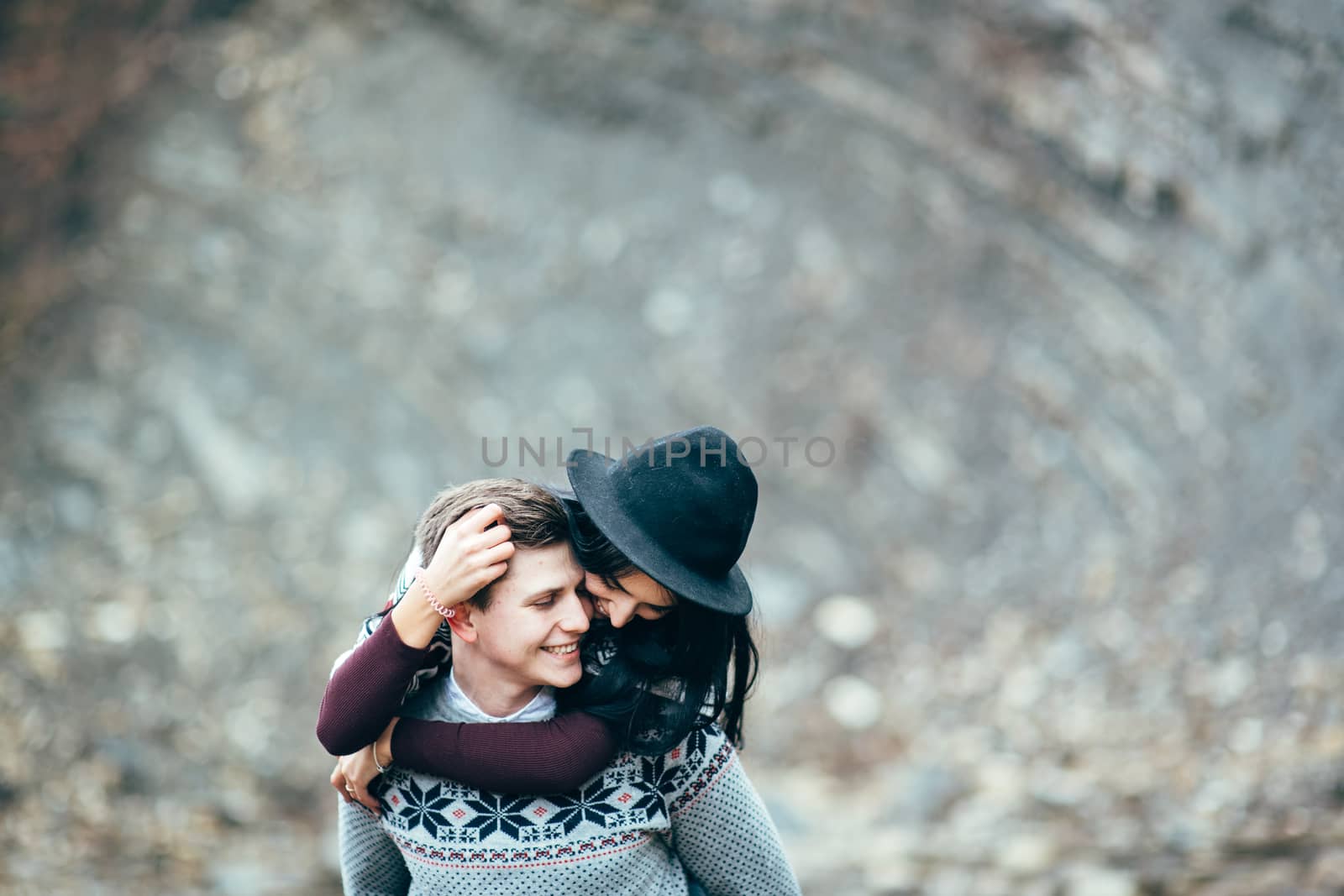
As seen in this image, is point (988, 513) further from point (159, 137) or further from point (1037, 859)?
point (159, 137)

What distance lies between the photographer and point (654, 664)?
1.77 m

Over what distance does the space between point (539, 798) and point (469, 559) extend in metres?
0.40

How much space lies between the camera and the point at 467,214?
755 centimetres

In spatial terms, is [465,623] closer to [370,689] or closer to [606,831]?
[370,689]

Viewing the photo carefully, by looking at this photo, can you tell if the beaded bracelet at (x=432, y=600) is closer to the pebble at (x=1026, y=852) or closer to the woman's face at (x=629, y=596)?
the woman's face at (x=629, y=596)

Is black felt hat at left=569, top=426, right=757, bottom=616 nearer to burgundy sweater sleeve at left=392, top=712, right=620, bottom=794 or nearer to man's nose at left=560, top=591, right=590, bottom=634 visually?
man's nose at left=560, top=591, right=590, bottom=634

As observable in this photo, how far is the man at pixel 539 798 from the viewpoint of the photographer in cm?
169

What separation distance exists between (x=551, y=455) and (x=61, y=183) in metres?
3.46

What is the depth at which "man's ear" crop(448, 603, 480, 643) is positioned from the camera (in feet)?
5.64

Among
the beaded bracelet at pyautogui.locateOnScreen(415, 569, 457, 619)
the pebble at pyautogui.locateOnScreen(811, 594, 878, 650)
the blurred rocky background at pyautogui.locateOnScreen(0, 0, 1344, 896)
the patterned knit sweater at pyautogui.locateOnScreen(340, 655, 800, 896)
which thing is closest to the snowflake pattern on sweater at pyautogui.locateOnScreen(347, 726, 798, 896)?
the patterned knit sweater at pyautogui.locateOnScreen(340, 655, 800, 896)

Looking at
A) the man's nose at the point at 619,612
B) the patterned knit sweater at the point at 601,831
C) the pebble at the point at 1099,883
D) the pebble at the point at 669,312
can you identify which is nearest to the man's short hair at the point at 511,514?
the man's nose at the point at 619,612

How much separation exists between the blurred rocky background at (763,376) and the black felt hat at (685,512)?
3.16 metres

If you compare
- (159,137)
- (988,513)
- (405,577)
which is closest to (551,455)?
(988,513)

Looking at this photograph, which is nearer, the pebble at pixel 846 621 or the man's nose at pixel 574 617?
the man's nose at pixel 574 617
